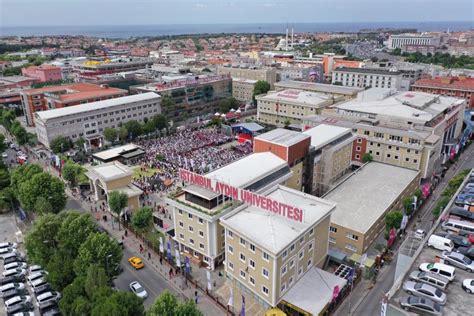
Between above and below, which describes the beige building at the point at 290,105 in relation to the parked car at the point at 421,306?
below

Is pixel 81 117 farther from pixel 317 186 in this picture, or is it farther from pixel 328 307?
pixel 328 307

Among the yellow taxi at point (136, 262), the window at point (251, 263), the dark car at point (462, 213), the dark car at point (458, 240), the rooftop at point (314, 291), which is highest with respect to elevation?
the dark car at point (458, 240)

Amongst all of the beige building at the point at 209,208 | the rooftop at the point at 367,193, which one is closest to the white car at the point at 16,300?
the beige building at the point at 209,208

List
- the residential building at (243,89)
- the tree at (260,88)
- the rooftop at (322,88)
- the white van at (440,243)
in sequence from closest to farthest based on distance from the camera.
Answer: the white van at (440,243) < the rooftop at (322,88) < the tree at (260,88) < the residential building at (243,89)

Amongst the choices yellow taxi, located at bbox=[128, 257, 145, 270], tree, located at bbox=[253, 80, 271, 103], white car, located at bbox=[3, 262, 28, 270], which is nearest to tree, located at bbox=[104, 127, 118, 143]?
white car, located at bbox=[3, 262, 28, 270]

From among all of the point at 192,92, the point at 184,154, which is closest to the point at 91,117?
the point at 184,154

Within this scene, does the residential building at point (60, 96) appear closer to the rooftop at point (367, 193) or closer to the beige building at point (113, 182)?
the beige building at point (113, 182)

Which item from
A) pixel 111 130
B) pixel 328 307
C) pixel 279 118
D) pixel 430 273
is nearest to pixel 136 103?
pixel 111 130

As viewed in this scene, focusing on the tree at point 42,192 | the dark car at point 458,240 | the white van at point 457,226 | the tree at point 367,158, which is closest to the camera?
the dark car at point 458,240
